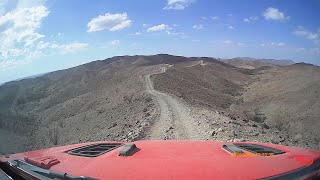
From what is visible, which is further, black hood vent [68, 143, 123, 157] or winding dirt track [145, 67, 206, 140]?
winding dirt track [145, 67, 206, 140]

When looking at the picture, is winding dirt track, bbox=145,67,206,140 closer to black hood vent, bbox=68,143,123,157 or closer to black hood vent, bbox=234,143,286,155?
black hood vent, bbox=68,143,123,157

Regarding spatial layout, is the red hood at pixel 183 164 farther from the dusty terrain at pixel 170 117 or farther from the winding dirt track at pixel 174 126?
the winding dirt track at pixel 174 126

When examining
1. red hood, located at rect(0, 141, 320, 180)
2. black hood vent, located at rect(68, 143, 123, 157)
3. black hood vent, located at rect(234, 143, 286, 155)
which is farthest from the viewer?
black hood vent, located at rect(68, 143, 123, 157)

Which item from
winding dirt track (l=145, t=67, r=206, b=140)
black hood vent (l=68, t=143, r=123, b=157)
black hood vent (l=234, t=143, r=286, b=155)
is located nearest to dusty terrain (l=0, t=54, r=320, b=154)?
winding dirt track (l=145, t=67, r=206, b=140)

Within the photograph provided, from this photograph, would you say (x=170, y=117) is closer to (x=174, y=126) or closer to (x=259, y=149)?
(x=174, y=126)

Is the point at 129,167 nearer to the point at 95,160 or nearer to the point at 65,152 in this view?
the point at 95,160

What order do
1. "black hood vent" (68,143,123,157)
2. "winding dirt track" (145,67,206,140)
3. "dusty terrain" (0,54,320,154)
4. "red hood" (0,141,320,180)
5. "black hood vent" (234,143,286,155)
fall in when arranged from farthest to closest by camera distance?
1. "dusty terrain" (0,54,320,154)
2. "winding dirt track" (145,67,206,140)
3. "black hood vent" (68,143,123,157)
4. "black hood vent" (234,143,286,155)
5. "red hood" (0,141,320,180)

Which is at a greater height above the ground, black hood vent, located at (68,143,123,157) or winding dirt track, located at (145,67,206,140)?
black hood vent, located at (68,143,123,157)
